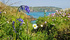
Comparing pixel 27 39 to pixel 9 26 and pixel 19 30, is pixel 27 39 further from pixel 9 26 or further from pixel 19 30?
pixel 9 26

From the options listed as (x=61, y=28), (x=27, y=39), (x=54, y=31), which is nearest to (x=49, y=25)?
(x=54, y=31)

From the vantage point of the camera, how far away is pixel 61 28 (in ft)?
13.2

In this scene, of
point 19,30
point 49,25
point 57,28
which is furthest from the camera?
point 49,25

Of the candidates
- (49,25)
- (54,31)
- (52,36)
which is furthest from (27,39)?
(49,25)

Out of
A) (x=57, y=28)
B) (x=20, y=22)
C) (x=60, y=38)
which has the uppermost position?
(x=20, y=22)

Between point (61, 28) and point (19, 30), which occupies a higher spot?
point (19, 30)

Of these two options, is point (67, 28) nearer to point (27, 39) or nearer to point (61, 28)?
point (61, 28)

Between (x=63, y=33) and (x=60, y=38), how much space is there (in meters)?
0.27

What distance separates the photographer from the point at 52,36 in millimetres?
4070

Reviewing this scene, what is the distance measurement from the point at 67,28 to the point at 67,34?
8.6 inches

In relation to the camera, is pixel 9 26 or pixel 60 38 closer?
pixel 9 26

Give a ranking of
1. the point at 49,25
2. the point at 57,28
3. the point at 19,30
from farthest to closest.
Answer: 1. the point at 49,25
2. the point at 57,28
3. the point at 19,30

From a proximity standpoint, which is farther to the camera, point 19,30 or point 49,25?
point 49,25

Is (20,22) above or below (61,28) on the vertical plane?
above
